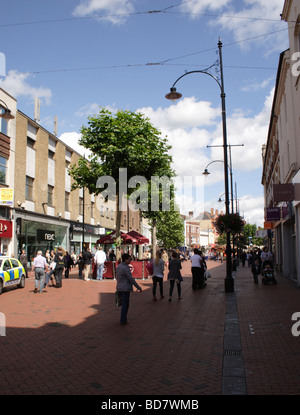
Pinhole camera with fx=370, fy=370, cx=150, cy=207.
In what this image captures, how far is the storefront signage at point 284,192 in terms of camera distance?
1566 centimetres

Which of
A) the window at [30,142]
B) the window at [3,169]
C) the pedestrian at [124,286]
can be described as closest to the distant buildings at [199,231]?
the window at [30,142]

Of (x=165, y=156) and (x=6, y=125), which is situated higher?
(x=6, y=125)

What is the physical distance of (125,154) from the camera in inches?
822

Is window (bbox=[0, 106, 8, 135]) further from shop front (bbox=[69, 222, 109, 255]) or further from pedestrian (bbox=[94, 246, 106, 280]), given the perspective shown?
shop front (bbox=[69, 222, 109, 255])

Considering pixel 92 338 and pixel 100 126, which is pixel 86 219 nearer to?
pixel 100 126

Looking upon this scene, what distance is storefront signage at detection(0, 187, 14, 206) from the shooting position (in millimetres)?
23891

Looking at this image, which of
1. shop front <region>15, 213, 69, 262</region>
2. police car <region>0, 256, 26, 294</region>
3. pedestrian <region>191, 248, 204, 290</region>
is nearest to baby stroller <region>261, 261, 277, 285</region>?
pedestrian <region>191, 248, 204, 290</region>

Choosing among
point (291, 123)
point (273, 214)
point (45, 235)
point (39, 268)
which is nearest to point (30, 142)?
point (45, 235)

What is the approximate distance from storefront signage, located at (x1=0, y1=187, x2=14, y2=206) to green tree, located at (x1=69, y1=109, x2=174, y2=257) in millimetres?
4895

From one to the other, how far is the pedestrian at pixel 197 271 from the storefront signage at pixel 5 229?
13.9 metres

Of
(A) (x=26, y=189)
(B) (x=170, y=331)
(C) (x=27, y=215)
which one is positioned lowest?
(B) (x=170, y=331)

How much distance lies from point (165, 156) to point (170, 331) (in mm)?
16365

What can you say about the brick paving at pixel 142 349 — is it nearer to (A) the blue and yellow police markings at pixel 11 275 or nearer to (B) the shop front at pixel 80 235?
(A) the blue and yellow police markings at pixel 11 275

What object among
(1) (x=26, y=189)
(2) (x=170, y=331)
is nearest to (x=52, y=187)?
(1) (x=26, y=189)
